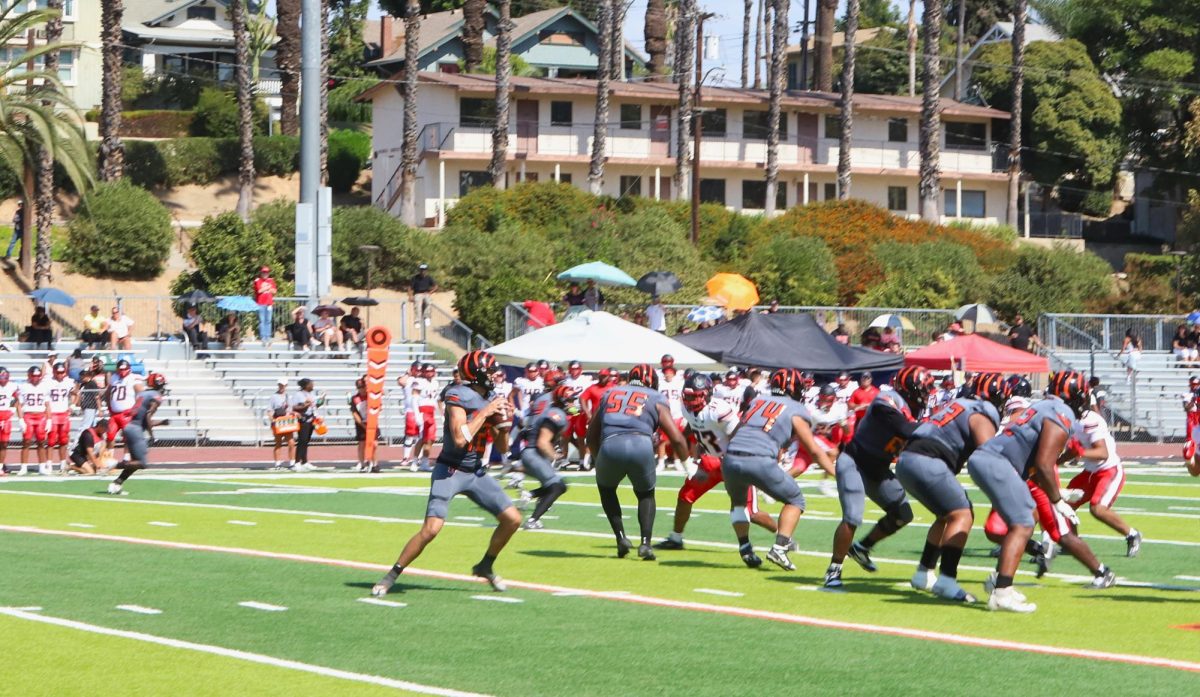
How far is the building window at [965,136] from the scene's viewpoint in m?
69.2

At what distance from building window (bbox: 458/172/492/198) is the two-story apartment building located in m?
0.05

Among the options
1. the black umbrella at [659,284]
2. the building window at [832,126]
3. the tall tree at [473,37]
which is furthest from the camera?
the building window at [832,126]

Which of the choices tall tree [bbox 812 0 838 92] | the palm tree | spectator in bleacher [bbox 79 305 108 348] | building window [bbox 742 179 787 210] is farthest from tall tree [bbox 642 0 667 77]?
spectator in bleacher [bbox 79 305 108 348]

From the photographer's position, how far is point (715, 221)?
5381 centimetres

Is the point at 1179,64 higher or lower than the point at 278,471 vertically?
higher

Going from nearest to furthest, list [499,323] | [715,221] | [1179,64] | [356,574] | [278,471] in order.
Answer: [356,574], [278,471], [499,323], [715,221], [1179,64]

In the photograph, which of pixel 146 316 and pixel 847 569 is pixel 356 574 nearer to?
pixel 847 569

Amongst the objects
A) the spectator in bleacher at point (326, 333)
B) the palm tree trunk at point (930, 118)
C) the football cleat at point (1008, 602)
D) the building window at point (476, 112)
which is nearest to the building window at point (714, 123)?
the building window at point (476, 112)

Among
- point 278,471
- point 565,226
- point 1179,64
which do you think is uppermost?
point 1179,64

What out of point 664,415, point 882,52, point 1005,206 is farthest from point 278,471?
point 882,52

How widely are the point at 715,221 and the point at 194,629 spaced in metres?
43.6

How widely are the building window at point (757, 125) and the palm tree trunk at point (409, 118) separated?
46.1 ft

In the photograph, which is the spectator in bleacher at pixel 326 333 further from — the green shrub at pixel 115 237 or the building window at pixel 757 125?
the building window at pixel 757 125

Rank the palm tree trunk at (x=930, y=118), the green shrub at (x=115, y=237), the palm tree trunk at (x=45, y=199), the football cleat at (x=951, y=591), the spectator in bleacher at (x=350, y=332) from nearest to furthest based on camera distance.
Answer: the football cleat at (x=951, y=591) → the spectator in bleacher at (x=350, y=332) → the palm tree trunk at (x=45, y=199) → the green shrub at (x=115, y=237) → the palm tree trunk at (x=930, y=118)
